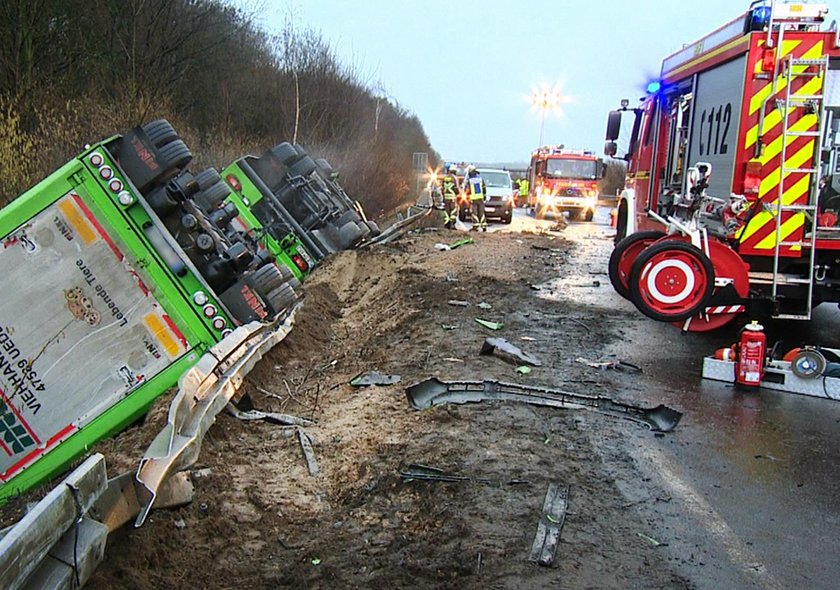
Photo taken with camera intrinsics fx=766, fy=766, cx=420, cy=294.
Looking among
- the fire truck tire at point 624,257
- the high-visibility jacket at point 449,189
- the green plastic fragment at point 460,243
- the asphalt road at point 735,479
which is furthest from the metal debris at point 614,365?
the high-visibility jacket at point 449,189

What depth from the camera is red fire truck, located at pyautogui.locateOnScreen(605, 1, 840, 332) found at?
6.65 m

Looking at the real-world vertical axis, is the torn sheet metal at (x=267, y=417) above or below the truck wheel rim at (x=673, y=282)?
above

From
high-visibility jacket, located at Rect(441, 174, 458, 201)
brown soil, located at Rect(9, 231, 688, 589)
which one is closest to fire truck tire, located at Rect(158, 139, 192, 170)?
brown soil, located at Rect(9, 231, 688, 589)

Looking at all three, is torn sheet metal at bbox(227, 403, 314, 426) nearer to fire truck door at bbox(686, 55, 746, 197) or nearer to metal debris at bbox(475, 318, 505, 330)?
metal debris at bbox(475, 318, 505, 330)

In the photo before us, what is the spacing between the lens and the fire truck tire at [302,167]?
11336 mm

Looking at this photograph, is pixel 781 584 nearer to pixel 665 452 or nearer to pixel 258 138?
pixel 665 452

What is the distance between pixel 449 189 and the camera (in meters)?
23.1

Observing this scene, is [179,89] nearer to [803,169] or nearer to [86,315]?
[86,315]

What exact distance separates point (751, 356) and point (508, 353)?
78.6 inches

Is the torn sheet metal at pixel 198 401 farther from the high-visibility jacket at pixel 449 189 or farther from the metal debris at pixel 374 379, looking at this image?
the high-visibility jacket at pixel 449 189

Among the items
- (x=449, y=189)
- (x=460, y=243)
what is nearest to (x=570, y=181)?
(x=449, y=189)

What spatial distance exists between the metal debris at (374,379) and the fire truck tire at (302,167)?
5654mm

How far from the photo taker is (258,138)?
2297cm

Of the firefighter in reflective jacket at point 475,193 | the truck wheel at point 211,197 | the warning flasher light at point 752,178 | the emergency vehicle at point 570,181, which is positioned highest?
the truck wheel at point 211,197
